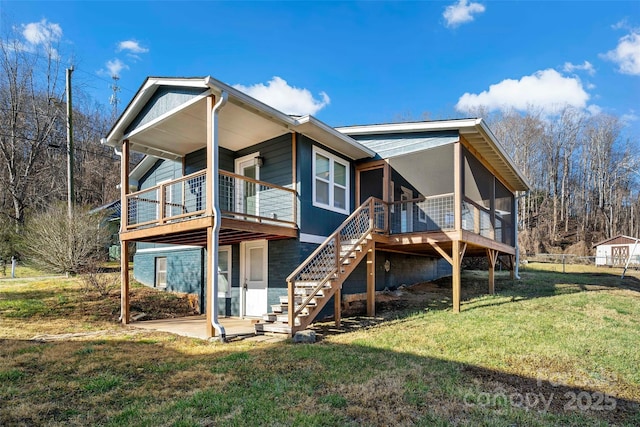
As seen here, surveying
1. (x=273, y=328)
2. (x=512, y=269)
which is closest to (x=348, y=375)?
(x=273, y=328)

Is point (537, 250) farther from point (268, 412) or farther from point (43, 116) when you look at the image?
point (43, 116)

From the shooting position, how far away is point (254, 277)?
1009 cm

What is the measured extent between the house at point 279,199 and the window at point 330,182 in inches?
1.4

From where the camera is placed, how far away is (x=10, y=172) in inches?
892

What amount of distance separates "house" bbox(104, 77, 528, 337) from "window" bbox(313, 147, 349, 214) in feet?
0.12

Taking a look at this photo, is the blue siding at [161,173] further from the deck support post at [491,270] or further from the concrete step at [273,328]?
the deck support post at [491,270]

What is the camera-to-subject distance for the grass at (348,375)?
3736 mm

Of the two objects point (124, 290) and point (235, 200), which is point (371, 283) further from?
point (124, 290)

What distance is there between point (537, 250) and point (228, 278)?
3040 cm

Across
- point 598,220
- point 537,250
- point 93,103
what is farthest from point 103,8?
point 598,220

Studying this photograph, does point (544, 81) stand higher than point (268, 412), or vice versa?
point (544, 81)

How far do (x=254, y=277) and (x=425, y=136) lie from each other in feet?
19.1

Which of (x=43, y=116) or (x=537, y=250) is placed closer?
(x=43, y=116)

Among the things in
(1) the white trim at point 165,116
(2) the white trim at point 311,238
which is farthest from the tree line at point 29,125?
(2) the white trim at point 311,238
